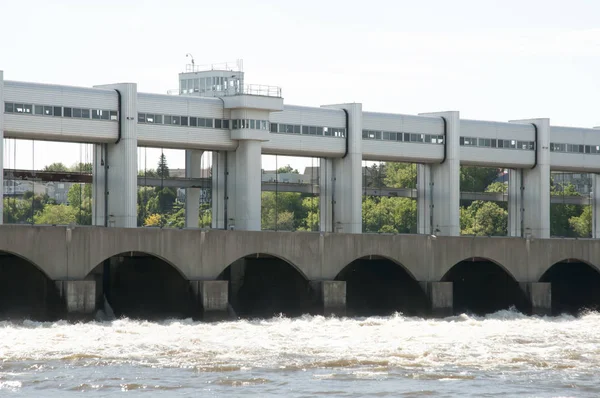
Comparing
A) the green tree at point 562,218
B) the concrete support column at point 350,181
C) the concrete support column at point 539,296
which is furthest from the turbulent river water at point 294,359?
the green tree at point 562,218

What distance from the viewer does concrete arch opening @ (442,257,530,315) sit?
242ft

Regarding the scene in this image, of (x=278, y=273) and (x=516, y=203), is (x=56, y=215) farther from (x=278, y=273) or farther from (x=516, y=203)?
(x=278, y=273)

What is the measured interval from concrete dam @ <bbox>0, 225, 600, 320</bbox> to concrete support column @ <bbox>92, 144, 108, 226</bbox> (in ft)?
30.7

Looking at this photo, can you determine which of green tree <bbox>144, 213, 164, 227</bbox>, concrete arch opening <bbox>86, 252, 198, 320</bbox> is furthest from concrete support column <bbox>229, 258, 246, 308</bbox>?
green tree <bbox>144, 213, 164, 227</bbox>

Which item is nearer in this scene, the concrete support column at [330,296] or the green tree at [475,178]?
the concrete support column at [330,296]

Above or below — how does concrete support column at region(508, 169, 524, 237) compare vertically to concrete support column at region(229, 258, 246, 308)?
above

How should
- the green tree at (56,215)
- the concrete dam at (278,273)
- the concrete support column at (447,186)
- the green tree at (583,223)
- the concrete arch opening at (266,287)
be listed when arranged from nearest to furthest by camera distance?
the concrete dam at (278,273)
the concrete arch opening at (266,287)
the concrete support column at (447,186)
the green tree at (583,223)
the green tree at (56,215)

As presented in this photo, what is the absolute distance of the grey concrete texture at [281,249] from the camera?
5459 cm

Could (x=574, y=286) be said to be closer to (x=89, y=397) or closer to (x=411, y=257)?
(x=411, y=257)

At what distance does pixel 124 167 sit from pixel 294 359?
27.8 metres

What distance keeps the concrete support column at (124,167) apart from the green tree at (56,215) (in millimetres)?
67819

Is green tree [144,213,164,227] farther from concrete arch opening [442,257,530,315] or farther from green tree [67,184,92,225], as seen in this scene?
concrete arch opening [442,257,530,315]

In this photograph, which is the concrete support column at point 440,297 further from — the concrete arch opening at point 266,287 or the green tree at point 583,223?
the green tree at point 583,223

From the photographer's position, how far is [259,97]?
240 feet
